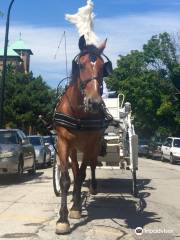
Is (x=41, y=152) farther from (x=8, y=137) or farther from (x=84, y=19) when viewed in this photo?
(x=84, y=19)

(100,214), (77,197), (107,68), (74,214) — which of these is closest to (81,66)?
(107,68)

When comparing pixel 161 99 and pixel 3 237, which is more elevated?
pixel 161 99

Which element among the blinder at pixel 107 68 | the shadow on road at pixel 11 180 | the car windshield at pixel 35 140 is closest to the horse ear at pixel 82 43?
the blinder at pixel 107 68

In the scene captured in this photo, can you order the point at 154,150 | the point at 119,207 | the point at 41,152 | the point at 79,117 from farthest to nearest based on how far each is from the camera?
the point at 154,150
the point at 41,152
the point at 119,207
the point at 79,117

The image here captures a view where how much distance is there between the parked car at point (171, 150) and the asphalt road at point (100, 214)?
73.1ft

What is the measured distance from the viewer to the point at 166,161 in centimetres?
4156

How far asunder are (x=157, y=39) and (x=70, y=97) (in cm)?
4469

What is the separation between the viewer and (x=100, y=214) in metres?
10.5

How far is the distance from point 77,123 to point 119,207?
3.01 meters

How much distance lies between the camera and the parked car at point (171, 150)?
3800cm

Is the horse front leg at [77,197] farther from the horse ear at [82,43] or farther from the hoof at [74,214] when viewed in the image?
the horse ear at [82,43]

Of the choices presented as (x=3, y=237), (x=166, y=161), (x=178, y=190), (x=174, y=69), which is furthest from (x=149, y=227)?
(x=174, y=69)

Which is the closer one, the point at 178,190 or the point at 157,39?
the point at 178,190

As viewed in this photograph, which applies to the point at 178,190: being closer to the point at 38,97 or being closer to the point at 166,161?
the point at 166,161
